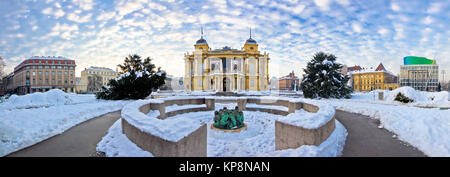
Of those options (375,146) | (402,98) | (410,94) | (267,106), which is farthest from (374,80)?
(375,146)

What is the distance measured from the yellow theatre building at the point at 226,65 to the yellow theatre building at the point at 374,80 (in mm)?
48800

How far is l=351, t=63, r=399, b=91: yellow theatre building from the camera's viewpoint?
206 ft

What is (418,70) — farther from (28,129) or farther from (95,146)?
(28,129)

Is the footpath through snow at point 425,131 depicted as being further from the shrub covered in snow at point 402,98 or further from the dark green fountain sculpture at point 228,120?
the shrub covered in snow at point 402,98

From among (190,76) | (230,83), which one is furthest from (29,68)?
(230,83)

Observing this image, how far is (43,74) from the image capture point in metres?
52.8

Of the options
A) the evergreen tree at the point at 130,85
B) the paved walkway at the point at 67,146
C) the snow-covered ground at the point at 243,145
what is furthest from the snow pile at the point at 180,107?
the evergreen tree at the point at 130,85

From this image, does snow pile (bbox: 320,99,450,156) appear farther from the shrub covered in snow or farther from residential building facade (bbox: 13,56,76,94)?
residential building facade (bbox: 13,56,76,94)

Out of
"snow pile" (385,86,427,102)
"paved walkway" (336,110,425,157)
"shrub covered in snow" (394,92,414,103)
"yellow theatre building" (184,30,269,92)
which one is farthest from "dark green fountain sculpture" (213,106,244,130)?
"yellow theatre building" (184,30,269,92)

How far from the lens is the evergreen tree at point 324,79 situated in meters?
20.1

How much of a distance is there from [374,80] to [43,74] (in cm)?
11455

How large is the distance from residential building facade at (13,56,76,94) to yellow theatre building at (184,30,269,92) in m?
44.5
